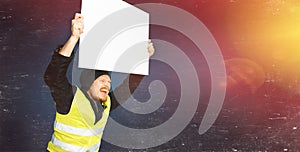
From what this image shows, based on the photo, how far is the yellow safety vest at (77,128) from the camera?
64.9 inches

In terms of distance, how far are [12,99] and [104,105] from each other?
436 mm

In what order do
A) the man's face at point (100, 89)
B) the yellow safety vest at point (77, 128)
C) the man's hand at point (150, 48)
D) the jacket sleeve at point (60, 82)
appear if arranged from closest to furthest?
the jacket sleeve at point (60, 82) → the yellow safety vest at point (77, 128) → the man's face at point (100, 89) → the man's hand at point (150, 48)

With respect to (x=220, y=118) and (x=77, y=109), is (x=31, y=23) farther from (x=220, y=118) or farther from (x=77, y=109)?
(x=220, y=118)

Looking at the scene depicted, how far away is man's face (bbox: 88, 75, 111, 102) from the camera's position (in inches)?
70.1

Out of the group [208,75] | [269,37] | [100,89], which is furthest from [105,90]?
[269,37]

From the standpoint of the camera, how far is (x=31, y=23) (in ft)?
6.19

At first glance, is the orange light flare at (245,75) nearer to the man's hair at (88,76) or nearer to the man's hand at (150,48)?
the man's hand at (150,48)

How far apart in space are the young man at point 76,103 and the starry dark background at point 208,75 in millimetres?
147

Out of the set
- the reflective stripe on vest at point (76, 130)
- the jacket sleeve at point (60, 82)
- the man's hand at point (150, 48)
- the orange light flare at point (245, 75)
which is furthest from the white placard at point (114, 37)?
A: the orange light flare at point (245, 75)

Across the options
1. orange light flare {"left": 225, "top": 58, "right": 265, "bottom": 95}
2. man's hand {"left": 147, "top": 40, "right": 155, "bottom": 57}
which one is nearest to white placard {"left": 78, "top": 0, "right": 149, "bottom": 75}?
man's hand {"left": 147, "top": 40, "right": 155, "bottom": 57}

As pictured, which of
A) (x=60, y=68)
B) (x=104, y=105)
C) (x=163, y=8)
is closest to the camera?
(x=60, y=68)

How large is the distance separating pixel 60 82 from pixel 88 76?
23cm

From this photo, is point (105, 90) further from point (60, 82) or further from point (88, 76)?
point (60, 82)

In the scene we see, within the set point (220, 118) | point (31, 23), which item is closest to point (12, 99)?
point (31, 23)
